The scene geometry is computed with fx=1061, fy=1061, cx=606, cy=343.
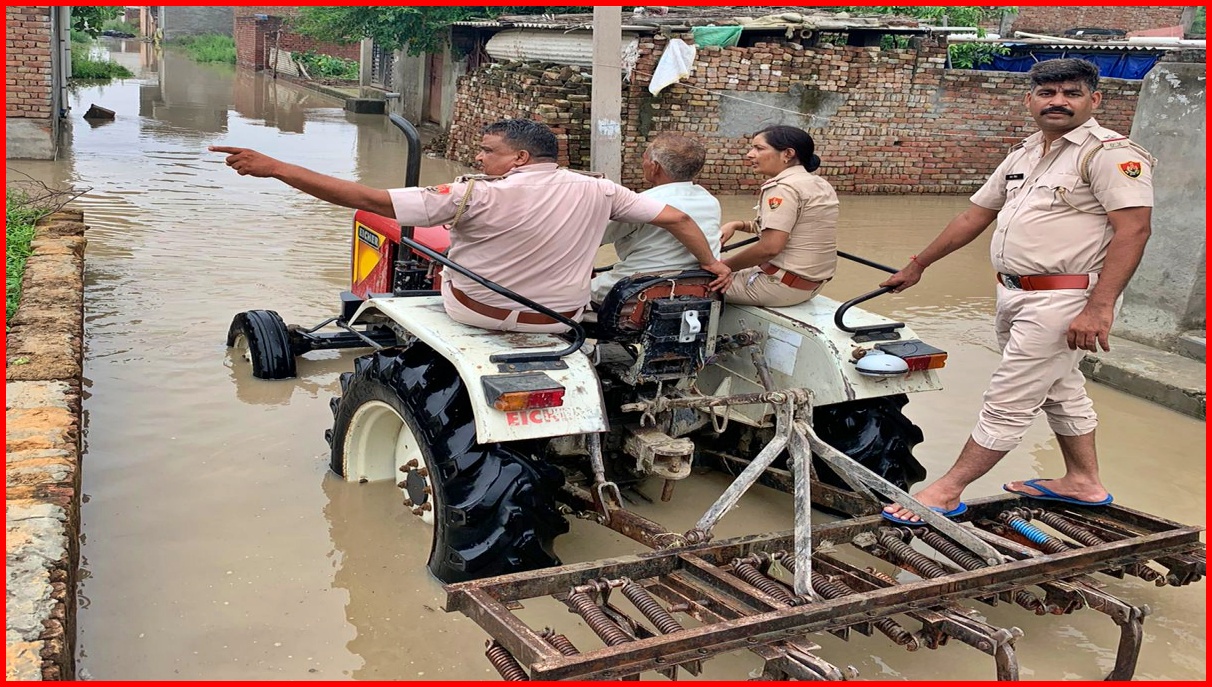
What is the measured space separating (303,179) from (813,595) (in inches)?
79.5

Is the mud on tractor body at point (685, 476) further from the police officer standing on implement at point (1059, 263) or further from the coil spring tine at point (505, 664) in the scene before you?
the police officer standing on implement at point (1059, 263)

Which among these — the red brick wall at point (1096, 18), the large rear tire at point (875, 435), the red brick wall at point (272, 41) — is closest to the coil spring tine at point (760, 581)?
the large rear tire at point (875, 435)

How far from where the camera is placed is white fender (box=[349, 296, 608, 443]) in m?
3.49

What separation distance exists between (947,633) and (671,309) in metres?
1.52

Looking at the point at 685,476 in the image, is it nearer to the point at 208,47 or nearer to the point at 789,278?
the point at 789,278

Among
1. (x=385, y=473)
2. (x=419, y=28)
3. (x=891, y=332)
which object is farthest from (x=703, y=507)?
(x=419, y=28)

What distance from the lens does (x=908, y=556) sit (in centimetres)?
351

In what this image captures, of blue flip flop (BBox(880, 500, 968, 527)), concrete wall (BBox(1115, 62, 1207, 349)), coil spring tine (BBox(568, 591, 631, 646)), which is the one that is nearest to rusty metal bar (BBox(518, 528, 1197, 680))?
coil spring tine (BBox(568, 591, 631, 646))

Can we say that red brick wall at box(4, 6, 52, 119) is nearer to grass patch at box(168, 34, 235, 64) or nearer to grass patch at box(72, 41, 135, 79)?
grass patch at box(72, 41, 135, 79)

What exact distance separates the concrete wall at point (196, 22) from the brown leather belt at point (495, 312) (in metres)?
53.9

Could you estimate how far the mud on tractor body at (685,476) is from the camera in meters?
3.01

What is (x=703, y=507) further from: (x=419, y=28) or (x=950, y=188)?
(x=419, y=28)

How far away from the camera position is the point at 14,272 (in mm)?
6723

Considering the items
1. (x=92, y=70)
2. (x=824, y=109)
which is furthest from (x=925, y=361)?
(x=92, y=70)
